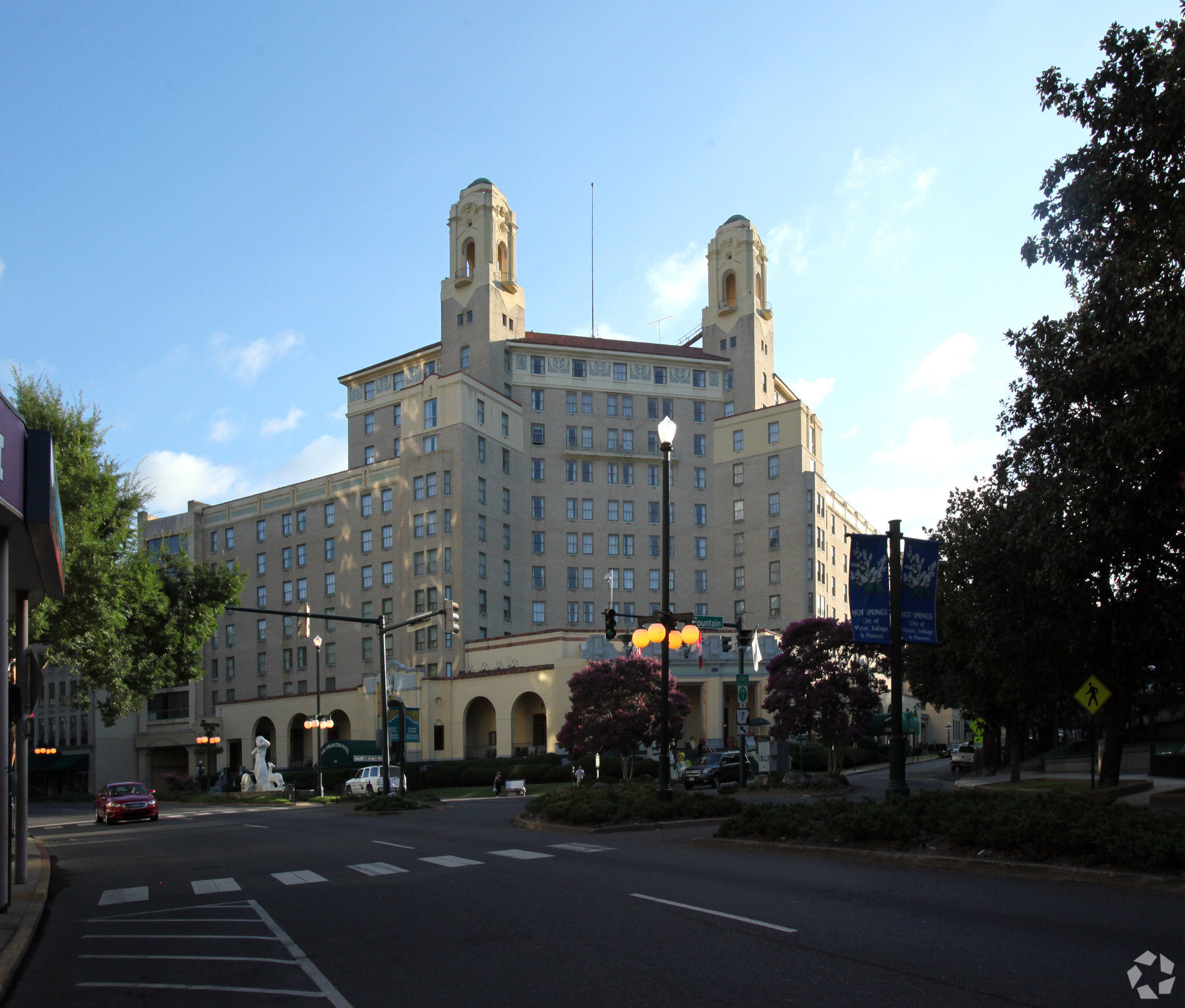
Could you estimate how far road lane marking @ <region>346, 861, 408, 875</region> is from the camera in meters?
16.4

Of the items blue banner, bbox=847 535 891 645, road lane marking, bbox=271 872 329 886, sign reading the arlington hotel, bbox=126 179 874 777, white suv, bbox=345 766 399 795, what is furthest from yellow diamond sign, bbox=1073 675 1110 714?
sign reading the arlington hotel, bbox=126 179 874 777

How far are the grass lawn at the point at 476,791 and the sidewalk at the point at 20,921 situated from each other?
110 feet

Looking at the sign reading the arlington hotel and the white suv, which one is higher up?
the sign reading the arlington hotel

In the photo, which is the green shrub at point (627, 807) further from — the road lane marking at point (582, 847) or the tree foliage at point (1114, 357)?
the tree foliage at point (1114, 357)

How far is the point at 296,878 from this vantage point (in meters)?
16.1

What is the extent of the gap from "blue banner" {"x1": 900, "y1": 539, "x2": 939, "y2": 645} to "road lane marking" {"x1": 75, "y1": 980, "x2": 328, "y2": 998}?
13.9 meters

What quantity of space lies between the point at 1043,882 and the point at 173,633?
1264 inches

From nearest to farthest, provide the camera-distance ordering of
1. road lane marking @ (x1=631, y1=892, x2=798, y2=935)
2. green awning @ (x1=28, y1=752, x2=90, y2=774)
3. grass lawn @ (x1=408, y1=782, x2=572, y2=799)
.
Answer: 1. road lane marking @ (x1=631, y1=892, x2=798, y2=935)
2. grass lawn @ (x1=408, y1=782, x2=572, y2=799)
3. green awning @ (x1=28, y1=752, x2=90, y2=774)

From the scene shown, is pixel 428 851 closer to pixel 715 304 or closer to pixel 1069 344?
pixel 1069 344

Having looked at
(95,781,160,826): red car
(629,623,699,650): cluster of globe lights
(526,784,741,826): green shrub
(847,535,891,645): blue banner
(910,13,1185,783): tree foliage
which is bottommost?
(95,781,160,826): red car

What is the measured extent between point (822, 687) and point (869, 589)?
92.3ft

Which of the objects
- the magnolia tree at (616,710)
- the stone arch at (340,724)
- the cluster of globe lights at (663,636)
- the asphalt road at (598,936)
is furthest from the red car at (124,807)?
the stone arch at (340,724)

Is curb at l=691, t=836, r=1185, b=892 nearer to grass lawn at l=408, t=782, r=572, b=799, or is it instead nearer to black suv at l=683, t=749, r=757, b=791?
black suv at l=683, t=749, r=757, b=791

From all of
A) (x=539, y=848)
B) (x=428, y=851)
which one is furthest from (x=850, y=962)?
(x=428, y=851)
